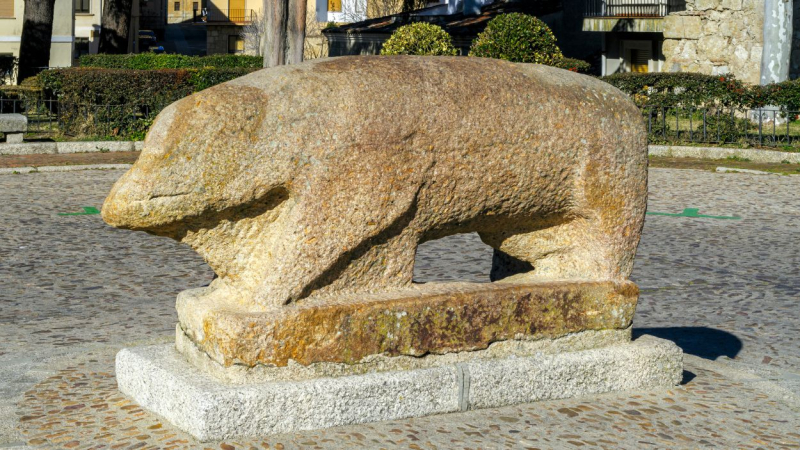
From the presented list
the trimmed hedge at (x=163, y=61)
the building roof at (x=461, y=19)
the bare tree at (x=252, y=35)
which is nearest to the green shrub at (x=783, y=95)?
the trimmed hedge at (x=163, y=61)

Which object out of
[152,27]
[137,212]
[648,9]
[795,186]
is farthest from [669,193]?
[152,27]

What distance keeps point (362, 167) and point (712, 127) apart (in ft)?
46.5

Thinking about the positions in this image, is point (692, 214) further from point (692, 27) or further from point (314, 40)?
point (314, 40)

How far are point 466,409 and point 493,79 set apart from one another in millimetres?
1623

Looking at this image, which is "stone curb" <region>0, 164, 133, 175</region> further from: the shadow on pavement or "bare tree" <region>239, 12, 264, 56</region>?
"bare tree" <region>239, 12, 264, 56</region>

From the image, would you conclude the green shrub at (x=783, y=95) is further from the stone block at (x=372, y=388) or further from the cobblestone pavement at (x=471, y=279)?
the stone block at (x=372, y=388)

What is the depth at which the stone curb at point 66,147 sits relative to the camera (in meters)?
16.5

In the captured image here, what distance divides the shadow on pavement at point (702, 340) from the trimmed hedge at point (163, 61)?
63.6 ft

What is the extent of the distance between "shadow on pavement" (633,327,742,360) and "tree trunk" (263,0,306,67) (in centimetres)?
1303

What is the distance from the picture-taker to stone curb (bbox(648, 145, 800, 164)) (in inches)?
643

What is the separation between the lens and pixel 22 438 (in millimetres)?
4621

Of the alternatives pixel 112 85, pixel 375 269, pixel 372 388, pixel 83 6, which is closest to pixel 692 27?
pixel 112 85

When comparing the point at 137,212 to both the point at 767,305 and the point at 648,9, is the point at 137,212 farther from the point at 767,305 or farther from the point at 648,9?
the point at 648,9

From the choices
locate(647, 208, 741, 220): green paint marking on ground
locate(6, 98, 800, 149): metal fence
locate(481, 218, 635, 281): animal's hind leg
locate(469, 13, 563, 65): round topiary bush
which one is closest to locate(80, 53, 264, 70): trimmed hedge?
locate(469, 13, 563, 65): round topiary bush
